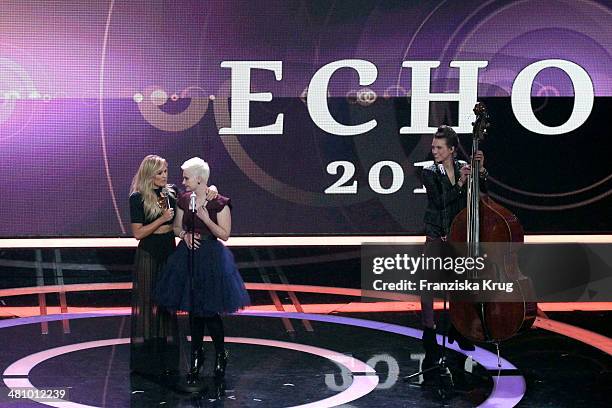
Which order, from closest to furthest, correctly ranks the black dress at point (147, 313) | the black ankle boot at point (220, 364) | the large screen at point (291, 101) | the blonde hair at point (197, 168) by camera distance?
the blonde hair at point (197, 168) < the black ankle boot at point (220, 364) < the black dress at point (147, 313) < the large screen at point (291, 101)

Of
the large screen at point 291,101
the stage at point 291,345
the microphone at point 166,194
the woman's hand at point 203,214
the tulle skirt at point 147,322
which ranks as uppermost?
the large screen at point 291,101

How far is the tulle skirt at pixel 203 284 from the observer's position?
5949 mm

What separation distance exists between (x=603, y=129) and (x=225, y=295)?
19.8 feet

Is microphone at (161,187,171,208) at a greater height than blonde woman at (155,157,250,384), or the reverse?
microphone at (161,187,171,208)

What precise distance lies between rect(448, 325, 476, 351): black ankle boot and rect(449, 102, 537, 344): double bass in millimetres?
659

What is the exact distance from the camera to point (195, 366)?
6.07m

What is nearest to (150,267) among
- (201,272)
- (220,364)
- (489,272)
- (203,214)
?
(201,272)

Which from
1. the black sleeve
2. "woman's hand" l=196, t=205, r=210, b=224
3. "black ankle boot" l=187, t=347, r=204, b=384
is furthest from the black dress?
"woman's hand" l=196, t=205, r=210, b=224

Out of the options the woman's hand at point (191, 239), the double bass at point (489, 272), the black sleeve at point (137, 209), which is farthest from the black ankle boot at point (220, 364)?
the double bass at point (489, 272)

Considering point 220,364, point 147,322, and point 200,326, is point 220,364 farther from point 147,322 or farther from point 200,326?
point 147,322

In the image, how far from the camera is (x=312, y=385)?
6.07 metres

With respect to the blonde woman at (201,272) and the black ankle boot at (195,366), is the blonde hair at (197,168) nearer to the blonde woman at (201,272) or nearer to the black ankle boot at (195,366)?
the blonde woman at (201,272)

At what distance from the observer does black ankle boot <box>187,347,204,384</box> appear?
6.05 m

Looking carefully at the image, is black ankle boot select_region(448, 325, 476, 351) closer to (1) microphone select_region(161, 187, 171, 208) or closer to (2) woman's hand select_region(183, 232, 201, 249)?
(2) woman's hand select_region(183, 232, 201, 249)
